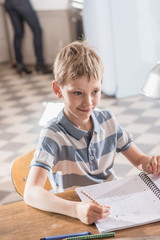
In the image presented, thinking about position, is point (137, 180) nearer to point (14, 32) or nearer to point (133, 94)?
point (133, 94)

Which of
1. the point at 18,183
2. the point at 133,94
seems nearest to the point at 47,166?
the point at 18,183

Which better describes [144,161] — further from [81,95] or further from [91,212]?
[91,212]

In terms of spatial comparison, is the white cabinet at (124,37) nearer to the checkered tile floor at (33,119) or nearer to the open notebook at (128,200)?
the checkered tile floor at (33,119)

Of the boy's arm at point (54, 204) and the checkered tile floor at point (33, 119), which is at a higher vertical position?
the boy's arm at point (54, 204)

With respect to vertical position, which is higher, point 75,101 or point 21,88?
point 75,101

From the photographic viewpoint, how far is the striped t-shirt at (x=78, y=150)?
1.91 m

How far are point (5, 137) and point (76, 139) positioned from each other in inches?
127

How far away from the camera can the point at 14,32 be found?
316 inches

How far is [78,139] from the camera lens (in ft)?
6.34

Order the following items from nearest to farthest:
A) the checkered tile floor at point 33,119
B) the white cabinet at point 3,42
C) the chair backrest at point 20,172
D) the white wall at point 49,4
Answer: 1. the chair backrest at point 20,172
2. the checkered tile floor at point 33,119
3. the white wall at point 49,4
4. the white cabinet at point 3,42

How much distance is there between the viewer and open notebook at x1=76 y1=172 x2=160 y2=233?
1478mm

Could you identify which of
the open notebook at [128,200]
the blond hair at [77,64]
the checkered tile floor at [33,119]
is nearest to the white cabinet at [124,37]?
the checkered tile floor at [33,119]

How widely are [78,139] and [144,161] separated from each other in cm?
31

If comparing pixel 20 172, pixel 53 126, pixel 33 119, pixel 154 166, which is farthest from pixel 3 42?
pixel 154 166
